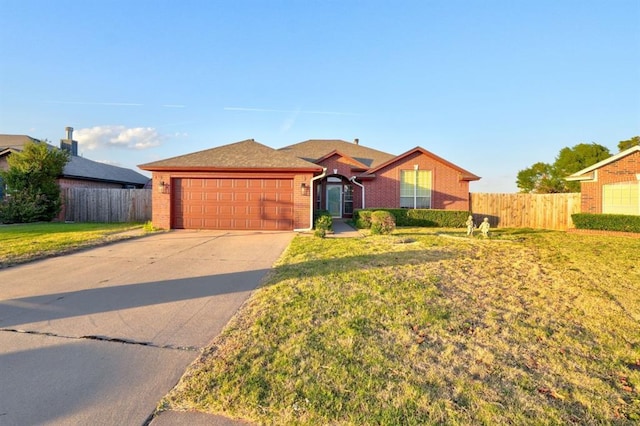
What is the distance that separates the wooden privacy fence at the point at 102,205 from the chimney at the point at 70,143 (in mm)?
11428

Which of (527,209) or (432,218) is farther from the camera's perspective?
(527,209)

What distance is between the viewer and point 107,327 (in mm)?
3662

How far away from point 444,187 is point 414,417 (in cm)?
1777

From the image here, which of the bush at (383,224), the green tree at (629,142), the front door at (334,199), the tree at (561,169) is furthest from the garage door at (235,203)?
the green tree at (629,142)

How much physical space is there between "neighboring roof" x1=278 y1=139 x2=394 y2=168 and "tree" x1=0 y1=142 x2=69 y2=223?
1401cm

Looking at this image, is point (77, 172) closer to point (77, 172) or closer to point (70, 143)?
point (77, 172)

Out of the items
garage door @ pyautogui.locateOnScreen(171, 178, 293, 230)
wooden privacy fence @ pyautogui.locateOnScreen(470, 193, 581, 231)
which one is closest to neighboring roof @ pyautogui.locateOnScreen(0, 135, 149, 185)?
garage door @ pyautogui.locateOnScreen(171, 178, 293, 230)

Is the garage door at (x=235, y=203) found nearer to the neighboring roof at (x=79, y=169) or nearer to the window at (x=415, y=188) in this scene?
the window at (x=415, y=188)

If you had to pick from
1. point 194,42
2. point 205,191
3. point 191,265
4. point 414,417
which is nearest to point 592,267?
point 414,417

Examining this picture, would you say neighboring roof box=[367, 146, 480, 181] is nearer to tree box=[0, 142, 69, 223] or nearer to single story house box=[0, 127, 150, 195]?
tree box=[0, 142, 69, 223]

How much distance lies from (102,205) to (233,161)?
1027 centimetres

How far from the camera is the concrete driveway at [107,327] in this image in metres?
2.34

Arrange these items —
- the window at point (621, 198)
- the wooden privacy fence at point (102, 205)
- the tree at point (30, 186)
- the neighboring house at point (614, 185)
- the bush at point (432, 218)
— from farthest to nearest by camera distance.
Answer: the wooden privacy fence at point (102, 205) < the bush at point (432, 218) < the tree at point (30, 186) < the neighboring house at point (614, 185) < the window at point (621, 198)

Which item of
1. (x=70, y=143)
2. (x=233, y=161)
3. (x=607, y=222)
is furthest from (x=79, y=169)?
(x=607, y=222)
